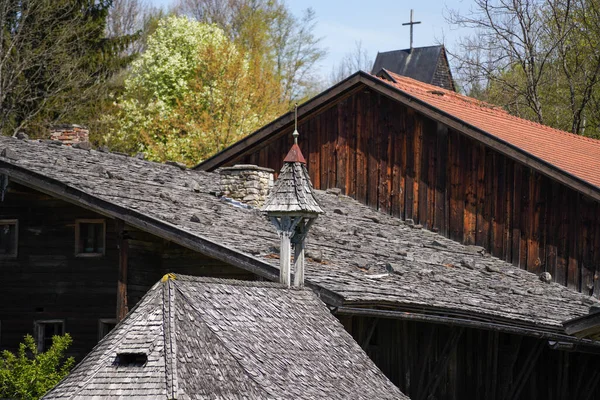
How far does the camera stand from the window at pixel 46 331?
2059 cm

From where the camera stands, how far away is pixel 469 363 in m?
22.1

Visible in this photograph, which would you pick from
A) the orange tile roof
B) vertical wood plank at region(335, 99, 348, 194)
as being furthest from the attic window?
vertical wood plank at region(335, 99, 348, 194)

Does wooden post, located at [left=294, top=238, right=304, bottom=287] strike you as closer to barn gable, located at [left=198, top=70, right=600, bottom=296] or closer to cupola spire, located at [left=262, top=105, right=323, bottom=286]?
cupola spire, located at [left=262, top=105, right=323, bottom=286]

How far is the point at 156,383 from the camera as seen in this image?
38.4 feet

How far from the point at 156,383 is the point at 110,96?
32696mm

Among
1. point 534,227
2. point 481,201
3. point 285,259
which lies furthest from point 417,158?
point 285,259

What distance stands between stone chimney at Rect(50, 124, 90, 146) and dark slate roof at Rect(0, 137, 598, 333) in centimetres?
214

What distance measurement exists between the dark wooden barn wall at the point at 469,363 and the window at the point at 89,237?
16.6 ft

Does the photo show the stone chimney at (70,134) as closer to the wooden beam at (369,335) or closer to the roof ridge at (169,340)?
the wooden beam at (369,335)

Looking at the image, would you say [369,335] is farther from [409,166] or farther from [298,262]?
[409,166]

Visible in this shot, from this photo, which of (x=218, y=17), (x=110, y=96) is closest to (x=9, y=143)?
(x=110, y=96)

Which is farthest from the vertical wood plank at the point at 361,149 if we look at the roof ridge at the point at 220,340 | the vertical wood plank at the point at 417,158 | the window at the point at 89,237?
the roof ridge at the point at 220,340

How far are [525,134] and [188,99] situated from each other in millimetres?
17051

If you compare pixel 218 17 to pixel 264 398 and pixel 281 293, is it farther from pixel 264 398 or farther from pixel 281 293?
pixel 264 398
